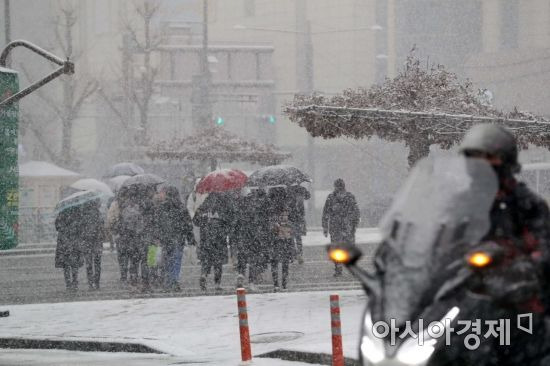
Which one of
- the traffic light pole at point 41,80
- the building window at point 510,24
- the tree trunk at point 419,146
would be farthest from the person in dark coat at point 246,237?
the building window at point 510,24

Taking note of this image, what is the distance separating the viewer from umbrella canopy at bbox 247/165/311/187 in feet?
72.8

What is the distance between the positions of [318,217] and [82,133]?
1048 inches

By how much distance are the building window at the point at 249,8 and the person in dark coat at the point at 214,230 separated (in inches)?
2183

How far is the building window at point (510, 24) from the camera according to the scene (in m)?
71.1

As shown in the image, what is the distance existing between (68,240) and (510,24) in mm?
54751

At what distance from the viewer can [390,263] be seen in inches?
206

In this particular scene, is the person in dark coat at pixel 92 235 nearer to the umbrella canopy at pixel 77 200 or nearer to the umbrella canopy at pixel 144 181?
the umbrella canopy at pixel 77 200

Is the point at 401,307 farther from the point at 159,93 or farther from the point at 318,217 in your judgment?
the point at 159,93

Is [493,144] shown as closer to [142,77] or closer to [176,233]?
[176,233]

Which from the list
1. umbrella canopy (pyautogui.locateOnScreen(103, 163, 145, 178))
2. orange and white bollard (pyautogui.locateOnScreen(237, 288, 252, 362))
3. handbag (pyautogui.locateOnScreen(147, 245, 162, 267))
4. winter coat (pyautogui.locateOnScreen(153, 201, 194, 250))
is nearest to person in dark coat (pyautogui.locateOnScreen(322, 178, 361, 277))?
winter coat (pyautogui.locateOnScreen(153, 201, 194, 250))

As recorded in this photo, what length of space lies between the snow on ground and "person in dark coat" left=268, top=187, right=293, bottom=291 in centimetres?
128

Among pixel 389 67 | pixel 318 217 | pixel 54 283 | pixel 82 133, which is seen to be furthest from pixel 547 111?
pixel 54 283

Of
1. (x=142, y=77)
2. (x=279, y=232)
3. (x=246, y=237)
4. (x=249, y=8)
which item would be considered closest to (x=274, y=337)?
(x=279, y=232)

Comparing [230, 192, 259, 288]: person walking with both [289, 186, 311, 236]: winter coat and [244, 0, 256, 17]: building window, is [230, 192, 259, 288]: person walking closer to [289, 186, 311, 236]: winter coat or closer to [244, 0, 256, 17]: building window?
[289, 186, 311, 236]: winter coat
